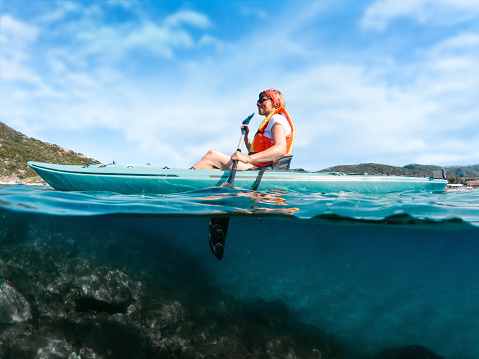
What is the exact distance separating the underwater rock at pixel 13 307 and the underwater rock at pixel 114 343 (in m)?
1.57

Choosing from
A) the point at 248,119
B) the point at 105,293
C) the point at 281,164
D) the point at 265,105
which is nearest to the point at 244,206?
the point at 281,164

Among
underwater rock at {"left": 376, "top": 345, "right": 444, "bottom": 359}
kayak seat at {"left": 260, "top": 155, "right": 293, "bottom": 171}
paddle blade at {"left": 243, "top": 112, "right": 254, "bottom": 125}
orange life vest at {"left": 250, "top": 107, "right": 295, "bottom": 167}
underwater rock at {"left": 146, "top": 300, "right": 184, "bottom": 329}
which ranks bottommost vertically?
underwater rock at {"left": 376, "top": 345, "right": 444, "bottom": 359}

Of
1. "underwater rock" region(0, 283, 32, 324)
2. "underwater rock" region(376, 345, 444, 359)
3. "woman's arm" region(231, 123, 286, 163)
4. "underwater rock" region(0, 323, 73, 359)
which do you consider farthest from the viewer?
"woman's arm" region(231, 123, 286, 163)

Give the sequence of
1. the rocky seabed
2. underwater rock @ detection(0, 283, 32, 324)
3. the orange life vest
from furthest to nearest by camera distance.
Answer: the orange life vest → underwater rock @ detection(0, 283, 32, 324) → the rocky seabed

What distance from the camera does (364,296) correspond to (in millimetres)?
8680

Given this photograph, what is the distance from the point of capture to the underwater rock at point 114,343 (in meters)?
3.69

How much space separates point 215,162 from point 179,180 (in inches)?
33.6

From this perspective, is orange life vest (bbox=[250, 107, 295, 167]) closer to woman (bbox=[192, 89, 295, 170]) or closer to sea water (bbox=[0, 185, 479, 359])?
woman (bbox=[192, 89, 295, 170])

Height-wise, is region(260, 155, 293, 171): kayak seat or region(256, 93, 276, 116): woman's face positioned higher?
region(256, 93, 276, 116): woman's face

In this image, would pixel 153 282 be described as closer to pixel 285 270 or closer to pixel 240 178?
pixel 240 178

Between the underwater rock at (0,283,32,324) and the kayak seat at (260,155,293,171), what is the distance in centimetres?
456

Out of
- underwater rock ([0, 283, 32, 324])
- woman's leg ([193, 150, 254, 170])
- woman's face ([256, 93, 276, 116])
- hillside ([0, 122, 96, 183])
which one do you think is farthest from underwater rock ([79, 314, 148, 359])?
hillside ([0, 122, 96, 183])

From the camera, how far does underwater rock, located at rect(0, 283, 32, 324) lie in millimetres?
4355

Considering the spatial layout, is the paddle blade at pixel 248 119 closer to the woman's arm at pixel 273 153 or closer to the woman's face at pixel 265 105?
the woman's face at pixel 265 105
